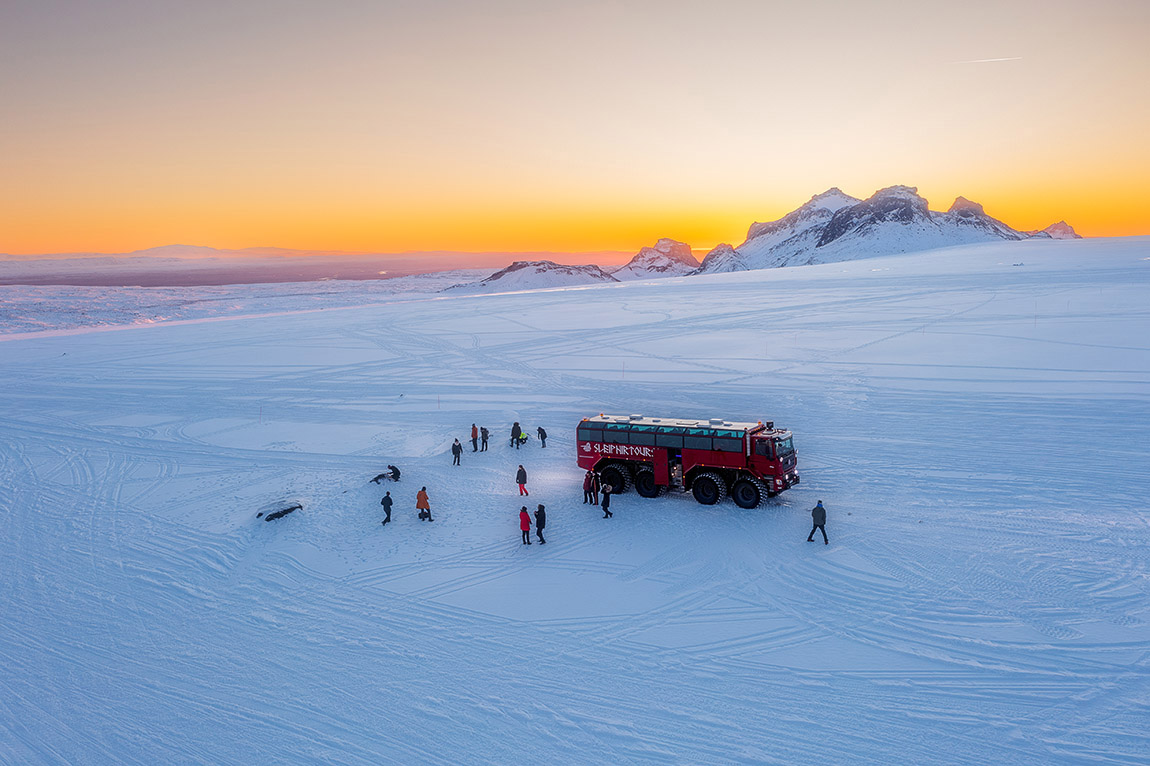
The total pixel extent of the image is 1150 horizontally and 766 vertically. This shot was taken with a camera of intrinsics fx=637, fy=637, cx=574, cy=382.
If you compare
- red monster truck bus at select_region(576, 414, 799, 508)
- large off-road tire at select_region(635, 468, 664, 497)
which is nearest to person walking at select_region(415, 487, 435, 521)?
red monster truck bus at select_region(576, 414, 799, 508)

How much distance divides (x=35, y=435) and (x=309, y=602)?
939 inches

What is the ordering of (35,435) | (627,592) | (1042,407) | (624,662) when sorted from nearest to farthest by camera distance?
(624,662), (627,592), (1042,407), (35,435)

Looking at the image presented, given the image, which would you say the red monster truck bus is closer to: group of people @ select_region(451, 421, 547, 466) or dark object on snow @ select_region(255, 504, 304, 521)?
group of people @ select_region(451, 421, 547, 466)

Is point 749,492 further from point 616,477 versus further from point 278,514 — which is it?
point 278,514

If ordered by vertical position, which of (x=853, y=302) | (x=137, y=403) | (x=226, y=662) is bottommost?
(x=226, y=662)

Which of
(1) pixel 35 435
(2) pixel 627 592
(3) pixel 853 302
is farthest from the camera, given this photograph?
(3) pixel 853 302

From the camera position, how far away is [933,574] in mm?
13711

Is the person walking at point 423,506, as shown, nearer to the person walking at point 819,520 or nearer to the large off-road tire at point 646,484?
the large off-road tire at point 646,484

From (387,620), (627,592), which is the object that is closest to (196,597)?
(387,620)

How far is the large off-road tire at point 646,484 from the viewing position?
18.9 metres

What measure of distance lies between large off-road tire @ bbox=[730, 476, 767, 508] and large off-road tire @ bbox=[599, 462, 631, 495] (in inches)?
128

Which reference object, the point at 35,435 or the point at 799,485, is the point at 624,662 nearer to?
the point at 799,485

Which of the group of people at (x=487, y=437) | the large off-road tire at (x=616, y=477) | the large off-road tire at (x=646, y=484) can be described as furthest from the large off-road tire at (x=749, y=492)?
the group of people at (x=487, y=437)

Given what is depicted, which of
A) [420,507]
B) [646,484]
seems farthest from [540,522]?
[646,484]
